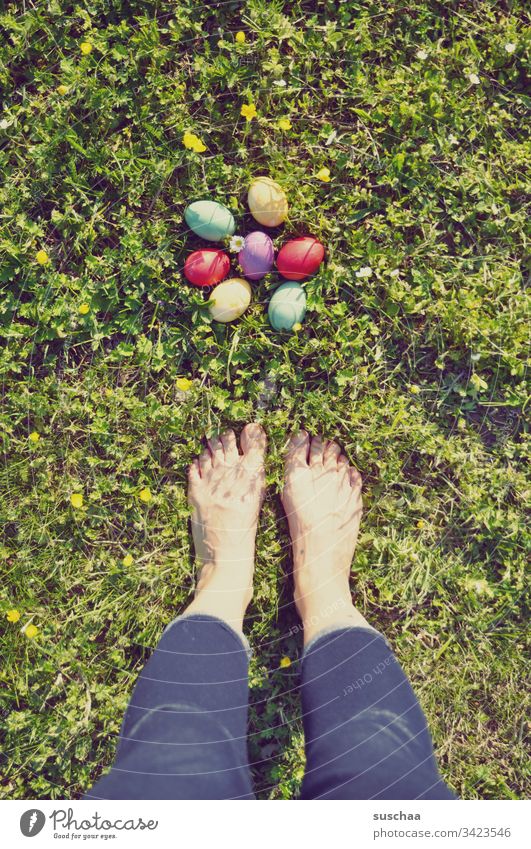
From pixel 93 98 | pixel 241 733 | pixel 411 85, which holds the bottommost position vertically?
pixel 241 733

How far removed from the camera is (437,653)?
6.27 feet

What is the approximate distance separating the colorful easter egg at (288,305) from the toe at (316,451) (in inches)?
14.2

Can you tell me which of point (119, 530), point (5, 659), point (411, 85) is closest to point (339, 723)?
point (119, 530)

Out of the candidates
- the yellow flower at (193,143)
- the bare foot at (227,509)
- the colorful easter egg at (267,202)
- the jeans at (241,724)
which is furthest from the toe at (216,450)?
the yellow flower at (193,143)

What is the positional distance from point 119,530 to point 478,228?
1.47 meters

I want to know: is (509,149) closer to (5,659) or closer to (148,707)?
(148,707)

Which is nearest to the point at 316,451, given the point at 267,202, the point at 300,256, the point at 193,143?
the point at 300,256

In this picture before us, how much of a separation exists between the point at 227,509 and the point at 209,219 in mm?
866

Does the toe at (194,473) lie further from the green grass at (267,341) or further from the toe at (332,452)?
the toe at (332,452)

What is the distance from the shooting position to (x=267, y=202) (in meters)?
1.81

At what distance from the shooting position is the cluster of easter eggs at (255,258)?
5.94ft

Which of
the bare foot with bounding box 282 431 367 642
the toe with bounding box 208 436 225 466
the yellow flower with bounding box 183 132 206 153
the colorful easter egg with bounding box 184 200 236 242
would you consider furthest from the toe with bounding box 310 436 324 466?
the yellow flower with bounding box 183 132 206 153

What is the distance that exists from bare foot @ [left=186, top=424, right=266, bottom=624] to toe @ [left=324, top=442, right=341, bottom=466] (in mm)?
197

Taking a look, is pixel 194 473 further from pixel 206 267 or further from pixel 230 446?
pixel 206 267
